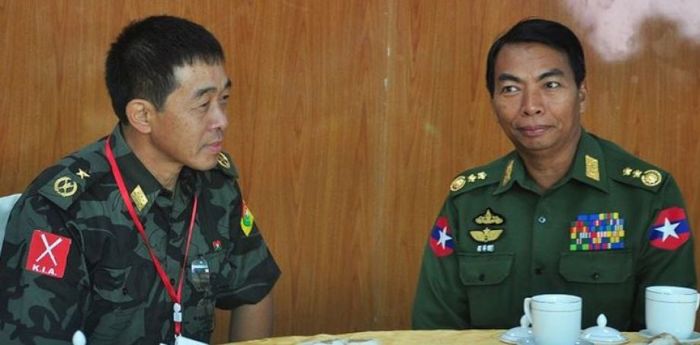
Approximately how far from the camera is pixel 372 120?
4.24 meters

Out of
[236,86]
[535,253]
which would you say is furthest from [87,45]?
[535,253]

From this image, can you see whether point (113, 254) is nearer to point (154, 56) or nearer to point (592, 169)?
point (154, 56)

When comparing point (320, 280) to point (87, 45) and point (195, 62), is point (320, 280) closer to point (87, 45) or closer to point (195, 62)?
point (87, 45)

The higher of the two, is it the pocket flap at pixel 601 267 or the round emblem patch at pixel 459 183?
the round emblem patch at pixel 459 183

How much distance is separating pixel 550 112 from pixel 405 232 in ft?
4.75

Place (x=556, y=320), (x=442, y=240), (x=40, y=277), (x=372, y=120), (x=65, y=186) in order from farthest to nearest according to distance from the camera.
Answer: (x=372, y=120) → (x=442, y=240) → (x=65, y=186) → (x=40, y=277) → (x=556, y=320)

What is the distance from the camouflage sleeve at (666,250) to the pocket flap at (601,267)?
5cm

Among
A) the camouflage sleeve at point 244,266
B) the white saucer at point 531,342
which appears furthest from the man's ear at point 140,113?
the white saucer at point 531,342

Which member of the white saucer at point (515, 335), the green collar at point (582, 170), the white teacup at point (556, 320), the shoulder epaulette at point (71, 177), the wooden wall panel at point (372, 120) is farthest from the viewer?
the wooden wall panel at point (372, 120)

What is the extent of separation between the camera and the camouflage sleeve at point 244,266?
297cm

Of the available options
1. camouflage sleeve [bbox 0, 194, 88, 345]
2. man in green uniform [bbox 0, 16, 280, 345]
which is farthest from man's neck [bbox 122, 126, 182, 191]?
camouflage sleeve [bbox 0, 194, 88, 345]

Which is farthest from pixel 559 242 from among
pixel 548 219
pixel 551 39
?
pixel 551 39

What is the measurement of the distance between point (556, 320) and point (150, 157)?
1.11 m

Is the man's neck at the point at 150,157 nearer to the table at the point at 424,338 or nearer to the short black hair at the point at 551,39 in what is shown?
the table at the point at 424,338
